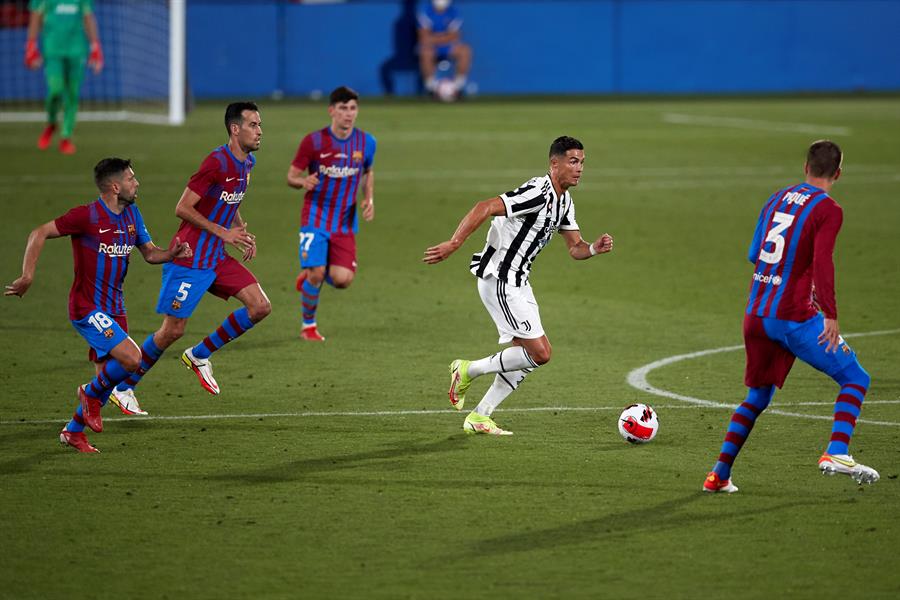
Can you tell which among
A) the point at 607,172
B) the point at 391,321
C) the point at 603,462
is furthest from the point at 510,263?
the point at 607,172

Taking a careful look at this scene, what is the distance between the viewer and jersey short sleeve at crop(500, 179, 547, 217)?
29.5ft

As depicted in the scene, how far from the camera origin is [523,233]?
923 cm

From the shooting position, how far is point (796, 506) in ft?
25.4

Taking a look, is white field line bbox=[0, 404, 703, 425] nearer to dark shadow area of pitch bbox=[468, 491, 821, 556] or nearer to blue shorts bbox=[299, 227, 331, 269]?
dark shadow area of pitch bbox=[468, 491, 821, 556]

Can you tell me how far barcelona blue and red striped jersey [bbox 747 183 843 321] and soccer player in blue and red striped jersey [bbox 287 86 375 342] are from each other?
18.6 feet

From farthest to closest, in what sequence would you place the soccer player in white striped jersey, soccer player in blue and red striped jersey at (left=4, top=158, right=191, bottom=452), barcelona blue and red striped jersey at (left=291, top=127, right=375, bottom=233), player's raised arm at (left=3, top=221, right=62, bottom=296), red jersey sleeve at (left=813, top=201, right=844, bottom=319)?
barcelona blue and red striped jersey at (left=291, top=127, right=375, bottom=233) → the soccer player in white striped jersey → soccer player in blue and red striped jersey at (left=4, top=158, right=191, bottom=452) → player's raised arm at (left=3, top=221, right=62, bottom=296) → red jersey sleeve at (left=813, top=201, right=844, bottom=319)

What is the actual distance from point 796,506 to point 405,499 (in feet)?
6.80

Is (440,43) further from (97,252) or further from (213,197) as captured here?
(97,252)

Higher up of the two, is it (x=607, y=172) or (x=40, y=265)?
(x=607, y=172)

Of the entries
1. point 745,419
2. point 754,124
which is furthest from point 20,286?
point 754,124

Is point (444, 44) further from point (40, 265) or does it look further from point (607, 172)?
point (40, 265)

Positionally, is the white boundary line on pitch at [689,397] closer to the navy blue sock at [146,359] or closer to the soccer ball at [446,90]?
the navy blue sock at [146,359]

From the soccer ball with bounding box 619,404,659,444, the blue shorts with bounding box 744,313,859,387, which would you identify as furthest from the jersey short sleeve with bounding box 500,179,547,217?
the blue shorts with bounding box 744,313,859,387

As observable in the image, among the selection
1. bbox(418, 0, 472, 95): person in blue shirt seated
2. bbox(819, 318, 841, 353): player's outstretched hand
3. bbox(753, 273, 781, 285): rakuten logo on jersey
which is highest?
bbox(418, 0, 472, 95): person in blue shirt seated
